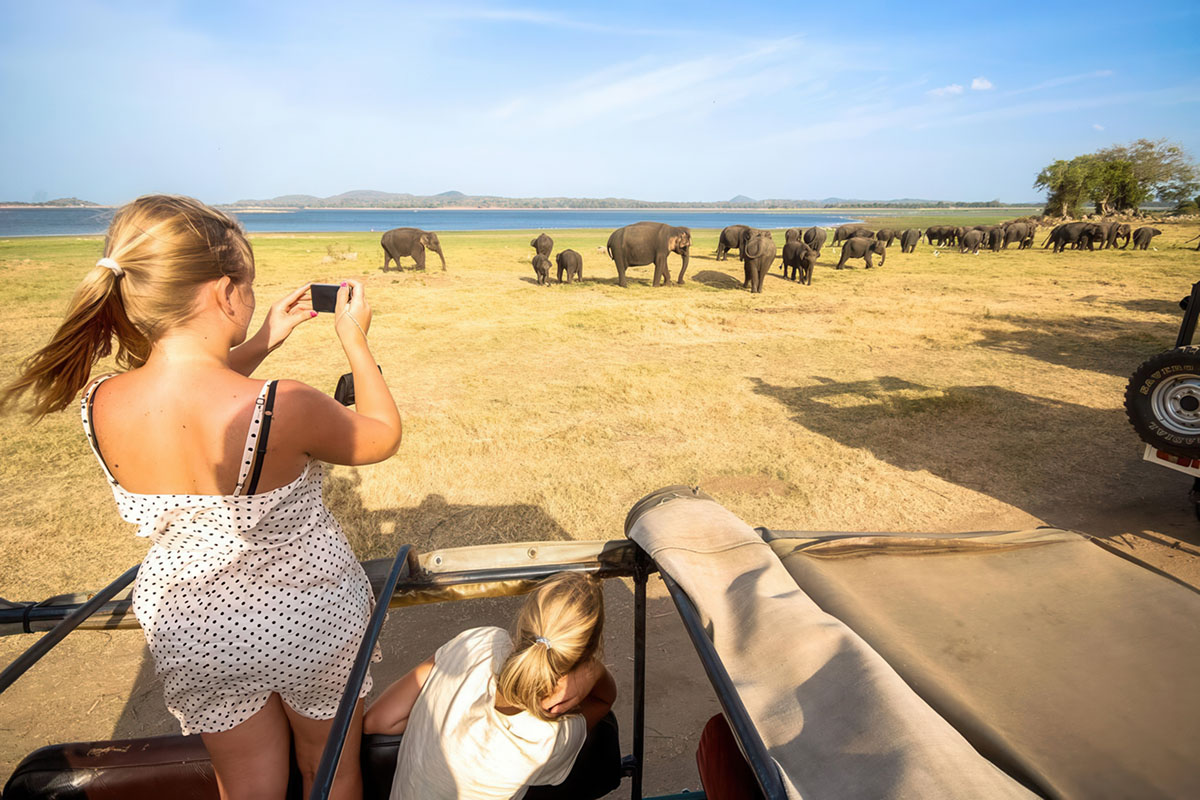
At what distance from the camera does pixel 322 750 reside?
5.88 ft

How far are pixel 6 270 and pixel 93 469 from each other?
844 inches

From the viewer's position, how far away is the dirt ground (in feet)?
12.9

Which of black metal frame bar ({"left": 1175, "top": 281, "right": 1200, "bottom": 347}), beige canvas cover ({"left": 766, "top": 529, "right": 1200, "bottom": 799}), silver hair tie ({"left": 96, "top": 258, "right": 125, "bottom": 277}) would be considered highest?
silver hair tie ({"left": 96, "top": 258, "right": 125, "bottom": 277})

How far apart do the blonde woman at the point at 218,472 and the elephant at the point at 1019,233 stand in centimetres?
4647

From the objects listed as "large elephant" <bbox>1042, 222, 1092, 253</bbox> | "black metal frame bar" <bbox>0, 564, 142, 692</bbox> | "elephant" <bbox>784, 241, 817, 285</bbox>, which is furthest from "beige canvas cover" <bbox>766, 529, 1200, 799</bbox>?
"large elephant" <bbox>1042, 222, 1092, 253</bbox>

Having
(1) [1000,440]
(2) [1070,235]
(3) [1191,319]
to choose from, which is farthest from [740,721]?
(2) [1070,235]

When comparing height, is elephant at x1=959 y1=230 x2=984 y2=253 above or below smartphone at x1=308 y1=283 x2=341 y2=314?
below

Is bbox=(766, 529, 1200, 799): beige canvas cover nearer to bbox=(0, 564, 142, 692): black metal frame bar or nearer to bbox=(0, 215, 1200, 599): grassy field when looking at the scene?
bbox=(0, 564, 142, 692): black metal frame bar

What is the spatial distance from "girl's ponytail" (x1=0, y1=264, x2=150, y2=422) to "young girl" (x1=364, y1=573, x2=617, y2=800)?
1198 mm

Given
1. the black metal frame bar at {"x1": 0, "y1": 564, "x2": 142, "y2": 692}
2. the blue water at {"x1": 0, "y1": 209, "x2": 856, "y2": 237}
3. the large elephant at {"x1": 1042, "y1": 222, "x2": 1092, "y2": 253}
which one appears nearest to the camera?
the black metal frame bar at {"x1": 0, "y1": 564, "x2": 142, "y2": 692}

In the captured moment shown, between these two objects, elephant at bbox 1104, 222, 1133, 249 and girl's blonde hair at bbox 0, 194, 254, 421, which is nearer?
girl's blonde hair at bbox 0, 194, 254, 421

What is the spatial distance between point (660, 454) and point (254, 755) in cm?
522

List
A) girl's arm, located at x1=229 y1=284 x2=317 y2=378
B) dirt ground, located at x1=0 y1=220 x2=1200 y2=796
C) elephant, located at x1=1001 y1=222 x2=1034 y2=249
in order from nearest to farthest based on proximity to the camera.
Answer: girl's arm, located at x1=229 y1=284 x2=317 y2=378, dirt ground, located at x1=0 y1=220 x2=1200 y2=796, elephant, located at x1=1001 y1=222 x2=1034 y2=249

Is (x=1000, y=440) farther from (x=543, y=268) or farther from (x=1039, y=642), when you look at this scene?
(x=543, y=268)
